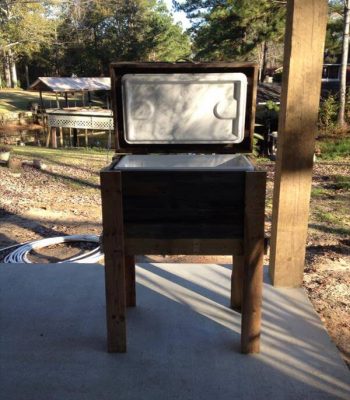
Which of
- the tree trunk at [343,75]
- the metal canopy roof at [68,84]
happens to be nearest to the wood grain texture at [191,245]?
the tree trunk at [343,75]

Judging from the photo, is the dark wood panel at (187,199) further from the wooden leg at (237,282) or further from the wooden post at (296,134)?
the wooden post at (296,134)

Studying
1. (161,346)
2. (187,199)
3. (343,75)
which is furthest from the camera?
(343,75)

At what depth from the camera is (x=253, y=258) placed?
7.70 feet

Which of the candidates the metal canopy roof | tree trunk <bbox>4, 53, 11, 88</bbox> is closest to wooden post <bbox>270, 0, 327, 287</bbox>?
the metal canopy roof

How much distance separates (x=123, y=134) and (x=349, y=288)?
1.98 m

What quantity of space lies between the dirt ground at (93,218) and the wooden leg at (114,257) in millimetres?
1279

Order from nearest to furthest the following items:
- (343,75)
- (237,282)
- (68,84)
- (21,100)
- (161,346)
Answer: (161,346), (237,282), (343,75), (68,84), (21,100)

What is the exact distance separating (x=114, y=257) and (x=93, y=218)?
341 centimetres

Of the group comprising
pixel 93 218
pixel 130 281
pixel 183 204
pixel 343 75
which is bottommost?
pixel 93 218

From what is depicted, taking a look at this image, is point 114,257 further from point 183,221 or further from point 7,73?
point 7,73

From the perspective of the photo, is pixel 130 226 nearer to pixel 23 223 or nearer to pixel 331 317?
pixel 331 317

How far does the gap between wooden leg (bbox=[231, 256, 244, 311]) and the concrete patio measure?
0.07 m

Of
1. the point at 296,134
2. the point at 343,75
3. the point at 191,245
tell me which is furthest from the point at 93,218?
the point at 343,75

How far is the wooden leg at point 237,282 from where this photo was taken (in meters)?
2.82
